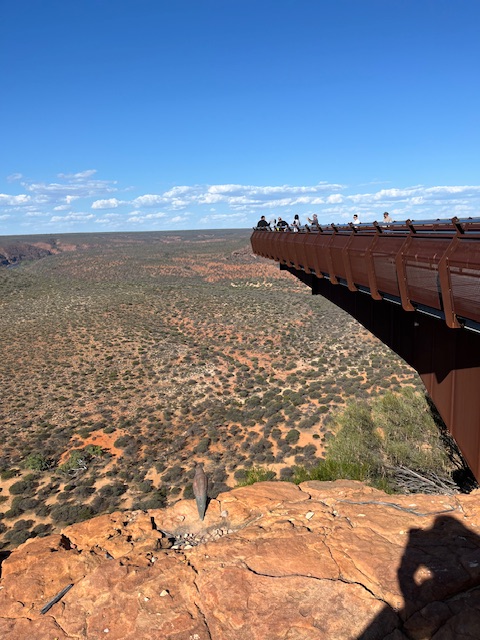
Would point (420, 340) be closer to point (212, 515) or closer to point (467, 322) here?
point (467, 322)

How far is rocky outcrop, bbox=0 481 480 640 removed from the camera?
6891mm

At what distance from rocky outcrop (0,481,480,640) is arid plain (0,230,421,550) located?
13645 millimetres

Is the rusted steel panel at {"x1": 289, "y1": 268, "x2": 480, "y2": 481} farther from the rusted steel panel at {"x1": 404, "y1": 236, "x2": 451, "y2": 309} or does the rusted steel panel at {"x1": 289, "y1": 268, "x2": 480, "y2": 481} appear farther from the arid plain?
the arid plain

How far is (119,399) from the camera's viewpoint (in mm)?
34781

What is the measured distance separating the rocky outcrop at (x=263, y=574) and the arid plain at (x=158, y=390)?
1364 cm

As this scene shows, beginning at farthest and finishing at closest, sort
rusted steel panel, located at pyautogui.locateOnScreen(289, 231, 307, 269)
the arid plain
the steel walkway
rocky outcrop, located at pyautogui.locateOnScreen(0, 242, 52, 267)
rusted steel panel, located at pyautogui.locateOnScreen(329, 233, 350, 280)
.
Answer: rocky outcrop, located at pyautogui.locateOnScreen(0, 242, 52, 267), the arid plain, rusted steel panel, located at pyautogui.locateOnScreen(289, 231, 307, 269), rusted steel panel, located at pyautogui.locateOnScreen(329, 233, 350, 280), the steel walkway

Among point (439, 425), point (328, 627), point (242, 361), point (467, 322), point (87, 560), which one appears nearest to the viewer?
point (467, 322)

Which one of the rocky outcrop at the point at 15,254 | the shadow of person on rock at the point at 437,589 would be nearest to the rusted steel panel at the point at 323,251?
the shadow of person on rock at the point at 437,589

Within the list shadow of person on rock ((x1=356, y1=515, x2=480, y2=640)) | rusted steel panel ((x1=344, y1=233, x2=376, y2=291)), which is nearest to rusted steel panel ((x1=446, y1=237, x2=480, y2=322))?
rusted steel panel ((x1=344, y1=233, x2=376, y2=291))

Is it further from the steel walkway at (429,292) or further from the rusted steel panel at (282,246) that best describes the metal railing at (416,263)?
the rusted steel panel at (282,246)

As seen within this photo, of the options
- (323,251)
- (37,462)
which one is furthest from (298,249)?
(37,462)

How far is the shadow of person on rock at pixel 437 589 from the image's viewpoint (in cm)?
638

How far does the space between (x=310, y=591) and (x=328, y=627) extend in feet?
2.46

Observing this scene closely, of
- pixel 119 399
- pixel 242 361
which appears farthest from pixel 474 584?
pixel 242 361
